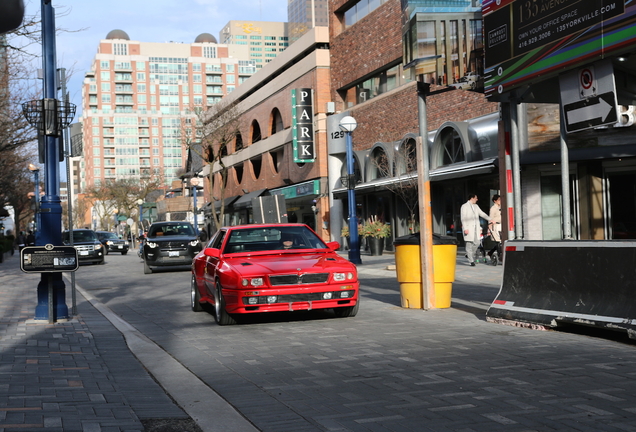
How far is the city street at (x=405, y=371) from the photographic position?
476 centimetres

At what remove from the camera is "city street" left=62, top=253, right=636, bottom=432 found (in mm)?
4762

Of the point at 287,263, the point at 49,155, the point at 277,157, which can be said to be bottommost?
the point at 287,263

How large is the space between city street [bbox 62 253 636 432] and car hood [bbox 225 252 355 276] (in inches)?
28.0

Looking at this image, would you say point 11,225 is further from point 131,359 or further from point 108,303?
point 131,359

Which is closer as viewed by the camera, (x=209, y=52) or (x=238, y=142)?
(x=238, y=142)

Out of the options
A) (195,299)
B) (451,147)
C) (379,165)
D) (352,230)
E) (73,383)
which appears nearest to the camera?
(73,383)

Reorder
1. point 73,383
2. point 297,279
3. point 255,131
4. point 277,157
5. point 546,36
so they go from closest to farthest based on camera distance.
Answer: point 73,383 → point 297,279 → point 546,36 → point 277,157 → point 255,131

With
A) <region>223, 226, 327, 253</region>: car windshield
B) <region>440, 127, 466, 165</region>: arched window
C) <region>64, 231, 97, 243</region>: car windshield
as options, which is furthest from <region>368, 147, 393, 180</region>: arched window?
<region>223, 226, 327, 253</region>: car windshield

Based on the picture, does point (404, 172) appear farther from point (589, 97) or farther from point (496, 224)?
point (589, 97)

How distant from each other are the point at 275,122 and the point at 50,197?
3955 cm

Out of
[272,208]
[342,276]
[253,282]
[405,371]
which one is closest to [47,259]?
[253,282]

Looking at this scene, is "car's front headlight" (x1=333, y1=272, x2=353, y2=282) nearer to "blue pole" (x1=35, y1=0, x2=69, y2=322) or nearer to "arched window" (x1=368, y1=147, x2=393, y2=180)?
"blue pole" (x1=35, y1=0, x2=69, y2=322)

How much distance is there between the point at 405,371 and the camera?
6285 mm

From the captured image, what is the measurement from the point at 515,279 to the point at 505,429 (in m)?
4.95
